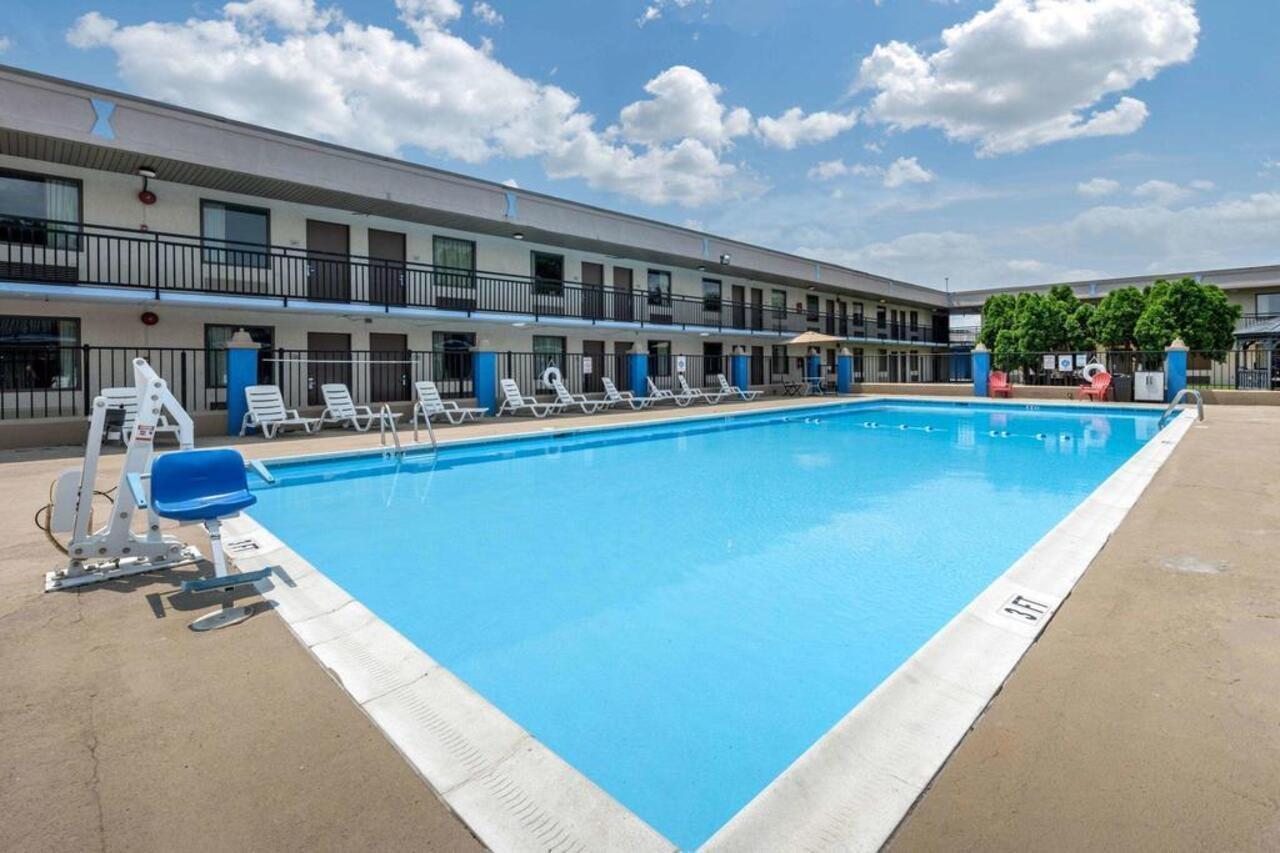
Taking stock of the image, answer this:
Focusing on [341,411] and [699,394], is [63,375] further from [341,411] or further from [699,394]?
[699,394]

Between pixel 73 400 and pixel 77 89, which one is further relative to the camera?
pixel 73 400

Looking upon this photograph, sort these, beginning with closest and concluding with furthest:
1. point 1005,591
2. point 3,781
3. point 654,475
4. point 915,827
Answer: point 915,827, point 3,781, point 1005,591, point 654,475

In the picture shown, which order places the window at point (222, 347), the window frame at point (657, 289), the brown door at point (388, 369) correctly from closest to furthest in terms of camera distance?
1. the window at point (222, 347)
2. the brown door at point (388, 369)
3. the window frame at point (657, 289)

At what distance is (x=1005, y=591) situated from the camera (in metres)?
3.70

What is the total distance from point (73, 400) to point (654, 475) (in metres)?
11.9

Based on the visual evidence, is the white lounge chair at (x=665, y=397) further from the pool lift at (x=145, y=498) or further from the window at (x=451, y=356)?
the pool lift at (x=145, y=498)

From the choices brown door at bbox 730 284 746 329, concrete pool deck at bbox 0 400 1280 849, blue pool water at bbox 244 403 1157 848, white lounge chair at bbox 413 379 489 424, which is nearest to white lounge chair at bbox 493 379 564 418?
white lounge chair at bbox 413 379 489 424

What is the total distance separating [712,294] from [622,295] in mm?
5436

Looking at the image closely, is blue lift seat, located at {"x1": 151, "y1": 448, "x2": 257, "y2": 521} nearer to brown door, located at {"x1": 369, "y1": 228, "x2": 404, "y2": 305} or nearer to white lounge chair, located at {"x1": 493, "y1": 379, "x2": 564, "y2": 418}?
brown door, located at {"x1": 369, "y1": 228, "x2": 404, "y2": 305}

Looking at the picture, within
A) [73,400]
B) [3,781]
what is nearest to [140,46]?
[73,400]

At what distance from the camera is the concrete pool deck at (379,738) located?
1.80 metres

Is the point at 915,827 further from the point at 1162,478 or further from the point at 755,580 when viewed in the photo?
the point at 1162,478

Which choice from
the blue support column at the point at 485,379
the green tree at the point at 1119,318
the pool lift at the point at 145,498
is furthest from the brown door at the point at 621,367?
the green tree at the point at 1119,318

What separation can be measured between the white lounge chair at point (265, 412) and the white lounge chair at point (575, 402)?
690cm
